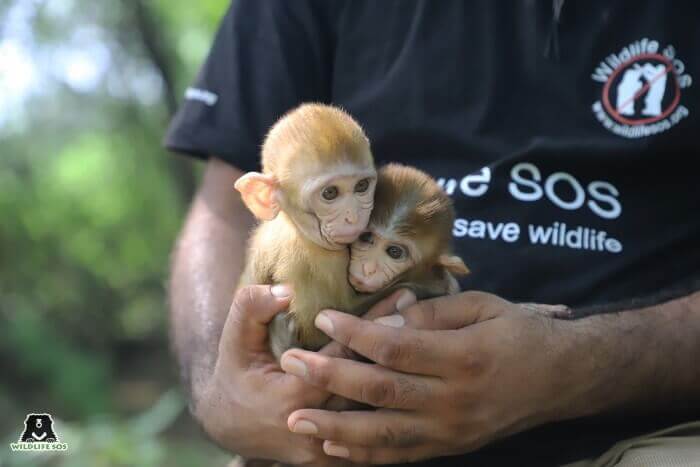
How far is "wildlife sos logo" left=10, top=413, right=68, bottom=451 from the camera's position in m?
4.00

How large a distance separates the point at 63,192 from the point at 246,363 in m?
6.57

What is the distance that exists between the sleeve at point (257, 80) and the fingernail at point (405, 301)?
1.02 meters

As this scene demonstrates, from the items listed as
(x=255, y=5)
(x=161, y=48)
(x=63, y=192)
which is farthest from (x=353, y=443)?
(x=63, y=192)

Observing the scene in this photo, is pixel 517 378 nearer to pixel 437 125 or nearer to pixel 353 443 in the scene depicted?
pixel 353 443

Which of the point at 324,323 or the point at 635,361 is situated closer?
the point at 324,323

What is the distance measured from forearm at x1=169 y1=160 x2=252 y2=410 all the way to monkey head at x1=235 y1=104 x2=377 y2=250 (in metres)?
0.79

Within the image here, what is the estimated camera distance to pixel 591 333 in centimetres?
226

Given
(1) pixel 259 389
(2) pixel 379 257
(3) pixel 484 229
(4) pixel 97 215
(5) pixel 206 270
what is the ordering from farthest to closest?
(4) pixel 97 215, (5) pixel 206 270, (3) pixel 484 229, (1) pixel 259 389, (2) pixel 379 257

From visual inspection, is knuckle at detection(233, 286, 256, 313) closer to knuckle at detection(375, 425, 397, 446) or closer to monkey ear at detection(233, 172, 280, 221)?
monkey ear at detection(233, 172, 280, 221)

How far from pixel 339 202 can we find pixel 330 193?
30 mm

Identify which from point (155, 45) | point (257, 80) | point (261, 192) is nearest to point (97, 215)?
point (155, 45)

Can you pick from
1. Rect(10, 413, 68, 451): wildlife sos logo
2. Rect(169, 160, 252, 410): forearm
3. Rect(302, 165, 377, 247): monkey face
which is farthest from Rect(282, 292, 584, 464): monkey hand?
Rect(10, 413, 68, 451): wildlife sos logo

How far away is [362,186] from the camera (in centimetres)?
200

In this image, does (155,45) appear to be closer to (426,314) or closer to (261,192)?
(261,192)
